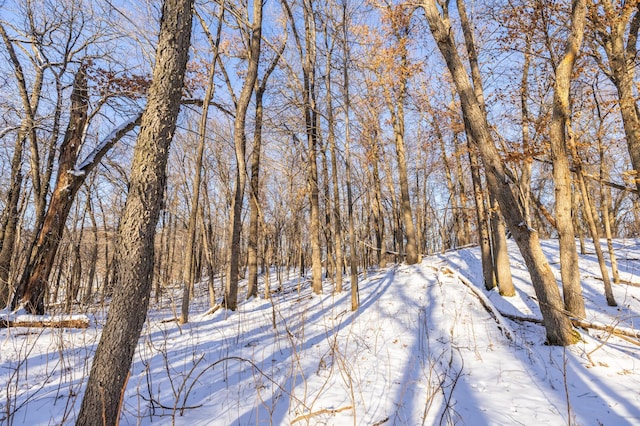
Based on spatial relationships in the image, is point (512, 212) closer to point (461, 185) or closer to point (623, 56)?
point (623, 56)

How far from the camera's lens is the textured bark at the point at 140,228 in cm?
224

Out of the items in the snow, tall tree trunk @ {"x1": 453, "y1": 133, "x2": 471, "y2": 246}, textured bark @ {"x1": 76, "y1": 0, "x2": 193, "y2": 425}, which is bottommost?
the snow

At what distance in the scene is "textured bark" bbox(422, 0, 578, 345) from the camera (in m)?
4.41

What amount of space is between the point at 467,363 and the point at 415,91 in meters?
11.7

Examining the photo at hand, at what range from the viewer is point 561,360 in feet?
13.1

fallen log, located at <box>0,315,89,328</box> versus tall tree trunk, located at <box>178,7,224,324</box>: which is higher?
tall tree trunk, located at <box>178,7,224,324</box>

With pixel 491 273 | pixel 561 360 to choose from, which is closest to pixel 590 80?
pixel 491 273

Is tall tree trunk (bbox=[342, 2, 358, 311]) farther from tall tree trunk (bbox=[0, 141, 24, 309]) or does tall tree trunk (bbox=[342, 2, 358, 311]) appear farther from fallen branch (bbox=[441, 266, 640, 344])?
tall tree trunk (bbox=[0, 141, 24, 309])

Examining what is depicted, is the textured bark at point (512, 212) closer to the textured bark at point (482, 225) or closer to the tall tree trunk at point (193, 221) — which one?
the textured bark at point (482, 225)

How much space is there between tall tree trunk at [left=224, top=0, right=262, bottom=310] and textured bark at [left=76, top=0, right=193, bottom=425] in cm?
463

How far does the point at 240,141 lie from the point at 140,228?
5277mm

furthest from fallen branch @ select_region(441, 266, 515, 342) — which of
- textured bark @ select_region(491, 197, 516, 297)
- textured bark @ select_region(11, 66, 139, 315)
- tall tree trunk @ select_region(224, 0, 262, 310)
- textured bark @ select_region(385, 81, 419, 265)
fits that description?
textured bark @ select_region(11, 66, 139, 315)

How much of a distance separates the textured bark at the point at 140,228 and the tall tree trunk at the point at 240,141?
15.2ft

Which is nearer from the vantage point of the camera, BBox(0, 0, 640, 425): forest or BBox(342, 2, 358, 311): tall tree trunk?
BBox(0, 0, 640, 425): forest
